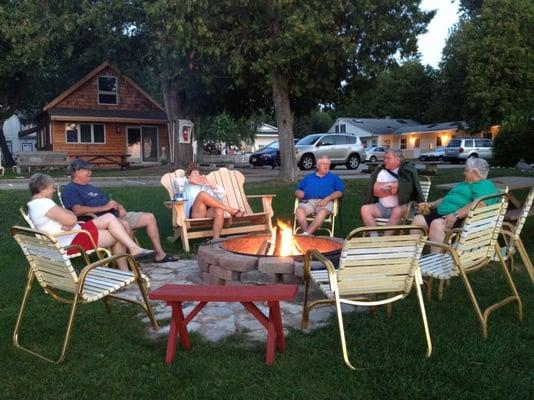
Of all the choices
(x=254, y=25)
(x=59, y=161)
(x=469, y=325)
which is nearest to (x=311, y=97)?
(x=254, y=25)

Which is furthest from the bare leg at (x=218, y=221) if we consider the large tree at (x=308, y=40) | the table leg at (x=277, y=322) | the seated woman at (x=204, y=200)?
the large tree at (x=308, y=40)

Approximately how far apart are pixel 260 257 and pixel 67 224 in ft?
5.23

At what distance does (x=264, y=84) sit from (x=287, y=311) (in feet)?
39.7

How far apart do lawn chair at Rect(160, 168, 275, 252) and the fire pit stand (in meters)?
1.13

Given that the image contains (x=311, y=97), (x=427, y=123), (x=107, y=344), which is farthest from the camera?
(x=427, y=123)

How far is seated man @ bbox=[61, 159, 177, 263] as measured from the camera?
5.52m

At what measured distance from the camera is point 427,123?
168ft

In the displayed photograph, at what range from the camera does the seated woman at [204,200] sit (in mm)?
6336

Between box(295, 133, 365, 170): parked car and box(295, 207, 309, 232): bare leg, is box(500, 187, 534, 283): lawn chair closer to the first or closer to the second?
box(295, 207, 309, 232): bare leg

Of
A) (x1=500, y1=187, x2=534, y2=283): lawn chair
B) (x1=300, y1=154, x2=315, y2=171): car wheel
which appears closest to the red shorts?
(x1=500, y1=187, x2=534, y2=283): lawn chair

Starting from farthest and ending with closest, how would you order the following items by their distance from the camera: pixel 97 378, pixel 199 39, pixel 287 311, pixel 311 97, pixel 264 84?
pixel 311 97, pixel 264 84, pixel 199 39, pixel 287 311, pixel 97 378

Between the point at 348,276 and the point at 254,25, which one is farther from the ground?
the point at 254,25

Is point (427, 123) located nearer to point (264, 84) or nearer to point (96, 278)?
point (264, 84)

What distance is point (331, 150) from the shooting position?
22.6 metres
